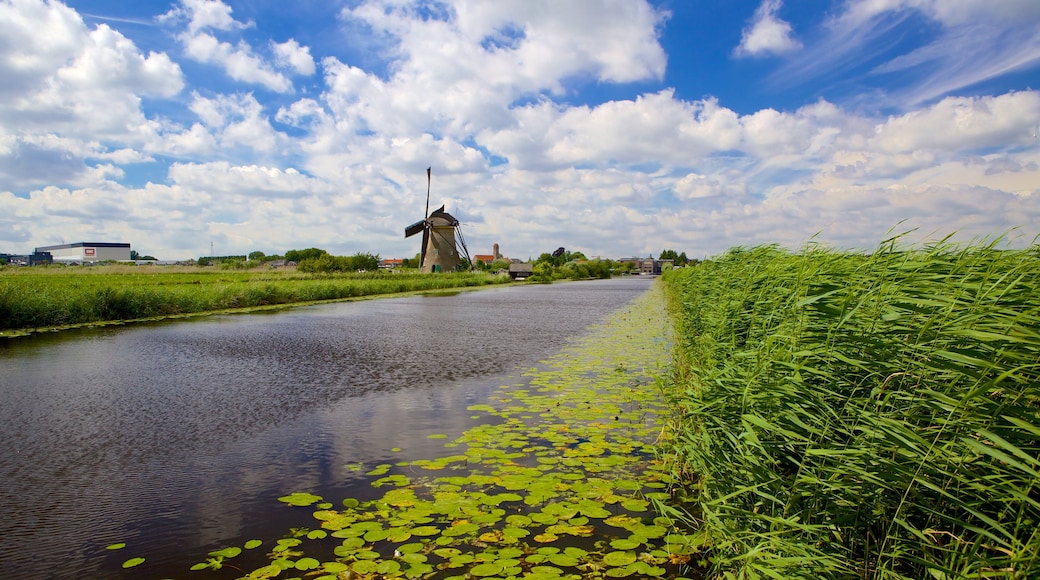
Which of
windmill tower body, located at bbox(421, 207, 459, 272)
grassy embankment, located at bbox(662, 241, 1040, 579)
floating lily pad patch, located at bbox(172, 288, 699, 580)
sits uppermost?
windmill tower body, located at bbox(421, 207, 459, 272)

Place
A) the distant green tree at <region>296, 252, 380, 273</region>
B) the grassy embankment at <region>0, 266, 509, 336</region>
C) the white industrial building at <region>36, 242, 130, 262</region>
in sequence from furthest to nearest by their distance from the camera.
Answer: the white industrial building at <region>36, 242, 130, 262</region> < the distant green tree at <region>296, 252, 380, 273</region> < the grassy embankment at <region>0, 266, 509, 336</region>

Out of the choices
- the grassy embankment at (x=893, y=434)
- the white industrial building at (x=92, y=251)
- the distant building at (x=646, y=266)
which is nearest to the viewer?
the grassy embankment at (x=893, y=434)

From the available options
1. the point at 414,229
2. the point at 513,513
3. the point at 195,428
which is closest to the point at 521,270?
the point at 414,229

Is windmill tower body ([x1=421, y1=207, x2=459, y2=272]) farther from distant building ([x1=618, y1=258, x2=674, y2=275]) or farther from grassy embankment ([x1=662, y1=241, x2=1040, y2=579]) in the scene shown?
distant building ([x1=618, y1=258, x2=674, y2=275])

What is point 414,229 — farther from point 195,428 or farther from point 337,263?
point 195,428

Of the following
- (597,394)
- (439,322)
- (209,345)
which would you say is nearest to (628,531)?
(597,394)

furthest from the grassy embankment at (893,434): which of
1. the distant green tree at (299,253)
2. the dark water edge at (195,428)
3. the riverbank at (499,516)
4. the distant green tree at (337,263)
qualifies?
the distant green tree at (299,253)

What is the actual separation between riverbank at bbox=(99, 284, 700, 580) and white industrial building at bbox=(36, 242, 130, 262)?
13222 cm

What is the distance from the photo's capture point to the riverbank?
3.29 meters

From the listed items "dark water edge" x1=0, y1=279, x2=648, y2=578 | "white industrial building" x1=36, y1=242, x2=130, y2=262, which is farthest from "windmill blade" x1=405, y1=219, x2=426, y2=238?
"white industrial building" x1=36, y1=242, x2=130, y2=262

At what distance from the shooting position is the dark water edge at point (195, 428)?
12.4 ft

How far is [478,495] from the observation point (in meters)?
4.26

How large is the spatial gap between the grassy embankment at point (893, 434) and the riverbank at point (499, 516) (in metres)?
0.69

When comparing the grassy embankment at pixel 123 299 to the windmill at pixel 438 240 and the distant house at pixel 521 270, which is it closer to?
the windmill at pixel 438 240
